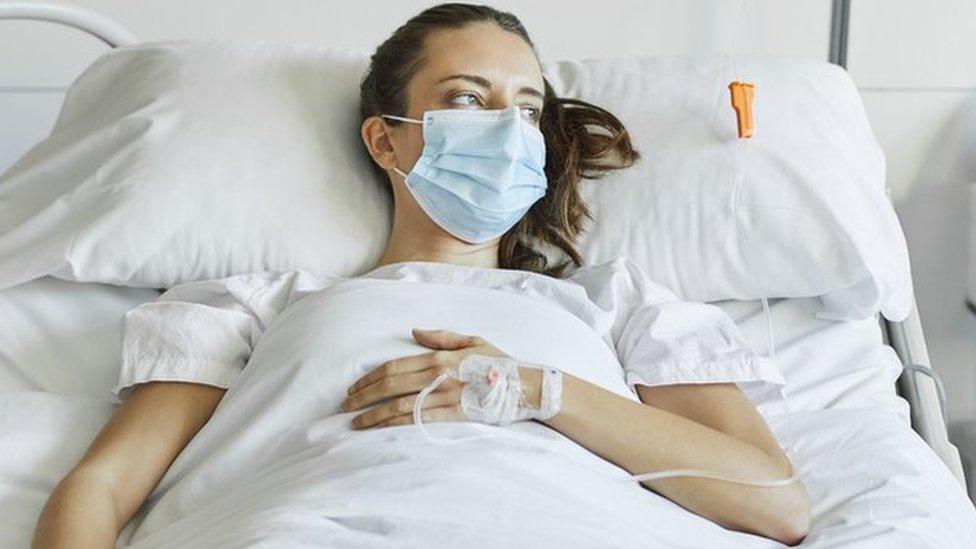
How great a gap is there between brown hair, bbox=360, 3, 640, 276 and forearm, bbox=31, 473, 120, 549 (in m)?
0.64

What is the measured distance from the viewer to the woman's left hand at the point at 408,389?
1.53 meters

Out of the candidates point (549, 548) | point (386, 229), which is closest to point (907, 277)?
point (386, 229)

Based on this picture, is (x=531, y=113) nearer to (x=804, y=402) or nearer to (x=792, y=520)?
(x=804, y=402)

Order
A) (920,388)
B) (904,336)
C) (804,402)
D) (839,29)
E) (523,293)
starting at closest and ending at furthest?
(523,293), (804,402), (920,388), (904,336), (839,29)

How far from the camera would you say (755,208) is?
6.53 ft

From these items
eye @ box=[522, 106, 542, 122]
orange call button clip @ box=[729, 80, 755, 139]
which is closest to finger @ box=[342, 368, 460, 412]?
eye @ box=[522, 106, 542, 122]

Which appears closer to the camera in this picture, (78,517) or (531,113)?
(78,517)

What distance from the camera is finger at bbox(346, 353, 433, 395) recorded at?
5.10 ft

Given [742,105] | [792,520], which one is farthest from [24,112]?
[792,520]

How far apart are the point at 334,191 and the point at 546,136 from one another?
0.97 feet

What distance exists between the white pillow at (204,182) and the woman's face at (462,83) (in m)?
0.12

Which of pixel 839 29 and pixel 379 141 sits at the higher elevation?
pixel 379 141

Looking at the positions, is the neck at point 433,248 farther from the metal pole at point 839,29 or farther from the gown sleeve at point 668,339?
the metal pole at point 839,29

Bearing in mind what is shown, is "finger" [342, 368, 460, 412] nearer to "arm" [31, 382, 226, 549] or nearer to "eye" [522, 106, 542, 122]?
"arm" [31, 382, 226, 549]
